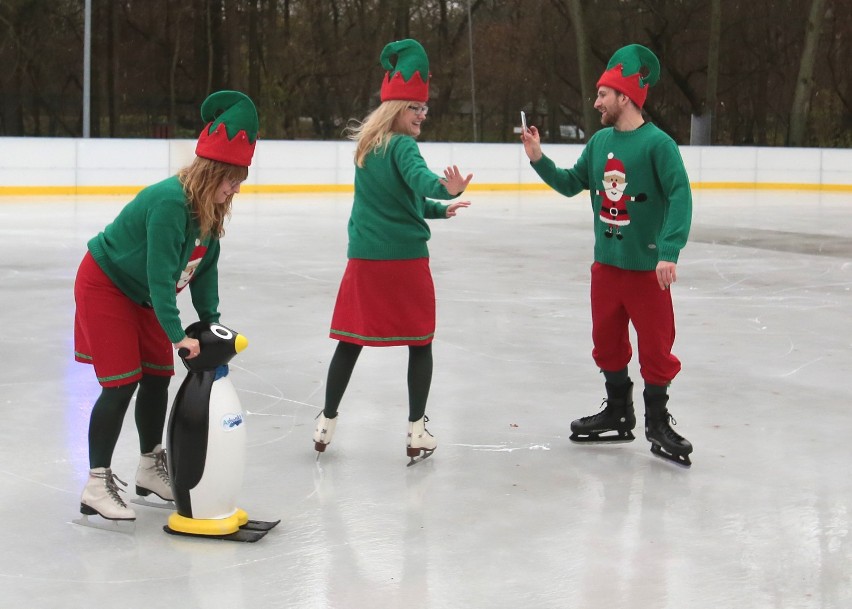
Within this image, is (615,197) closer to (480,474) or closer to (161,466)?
(480,474)

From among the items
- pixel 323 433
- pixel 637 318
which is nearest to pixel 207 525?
pixel 323 433

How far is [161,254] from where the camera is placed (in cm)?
309

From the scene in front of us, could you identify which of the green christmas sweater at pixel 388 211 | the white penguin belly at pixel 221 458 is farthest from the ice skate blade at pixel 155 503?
the green christmas sweater at pixel 388 211

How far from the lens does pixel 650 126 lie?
163 inches

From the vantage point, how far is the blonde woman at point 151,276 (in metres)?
3.12

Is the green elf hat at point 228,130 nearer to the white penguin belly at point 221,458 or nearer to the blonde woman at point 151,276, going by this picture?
the blonde woman at point 151,276

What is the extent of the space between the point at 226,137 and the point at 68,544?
1.20m

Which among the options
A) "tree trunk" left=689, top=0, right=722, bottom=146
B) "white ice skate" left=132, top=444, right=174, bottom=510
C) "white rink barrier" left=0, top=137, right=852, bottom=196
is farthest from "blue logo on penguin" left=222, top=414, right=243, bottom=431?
"tree trunk" left=689, top=0, right=722, bottom=146

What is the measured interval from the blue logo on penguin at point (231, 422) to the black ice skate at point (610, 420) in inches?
63.2

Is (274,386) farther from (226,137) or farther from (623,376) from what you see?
(226,137)

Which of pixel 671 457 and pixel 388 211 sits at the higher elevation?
pixel 388 211

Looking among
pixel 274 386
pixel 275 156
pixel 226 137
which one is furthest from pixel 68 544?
pixel 275 156

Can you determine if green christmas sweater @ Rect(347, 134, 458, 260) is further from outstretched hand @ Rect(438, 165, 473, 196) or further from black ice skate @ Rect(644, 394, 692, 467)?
black ice skate @ Rect(644, 394, 692, 467)

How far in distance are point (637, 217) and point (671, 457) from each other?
0.86 m
